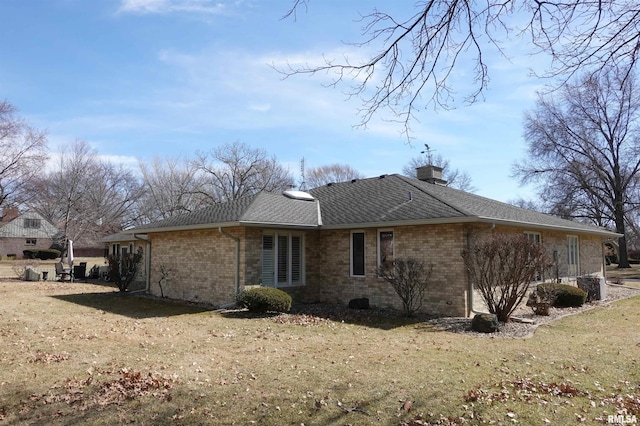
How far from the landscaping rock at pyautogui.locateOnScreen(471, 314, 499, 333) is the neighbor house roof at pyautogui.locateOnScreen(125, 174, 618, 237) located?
255 cm

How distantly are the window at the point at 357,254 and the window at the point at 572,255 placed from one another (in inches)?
390

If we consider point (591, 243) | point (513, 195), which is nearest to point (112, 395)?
point (591, 243)

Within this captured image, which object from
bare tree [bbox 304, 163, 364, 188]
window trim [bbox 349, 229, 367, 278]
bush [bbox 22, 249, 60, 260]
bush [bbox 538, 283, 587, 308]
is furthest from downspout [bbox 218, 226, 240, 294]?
bush [bbox 22, 249, 60, 260]

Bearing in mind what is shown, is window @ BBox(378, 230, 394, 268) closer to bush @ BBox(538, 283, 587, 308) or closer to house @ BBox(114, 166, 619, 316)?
house @ BBox(114, 166, 619, 316)

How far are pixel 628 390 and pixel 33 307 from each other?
1527 cm

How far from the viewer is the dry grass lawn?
4.86 m

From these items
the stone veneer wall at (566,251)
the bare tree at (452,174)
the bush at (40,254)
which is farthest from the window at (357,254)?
the bush at (40,254)

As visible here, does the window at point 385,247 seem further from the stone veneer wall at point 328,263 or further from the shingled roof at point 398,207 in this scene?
the shingled roof at point 398,207

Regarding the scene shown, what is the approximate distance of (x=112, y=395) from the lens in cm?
537

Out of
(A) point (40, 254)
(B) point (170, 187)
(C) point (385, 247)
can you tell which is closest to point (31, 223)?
(A) point (40, 254)

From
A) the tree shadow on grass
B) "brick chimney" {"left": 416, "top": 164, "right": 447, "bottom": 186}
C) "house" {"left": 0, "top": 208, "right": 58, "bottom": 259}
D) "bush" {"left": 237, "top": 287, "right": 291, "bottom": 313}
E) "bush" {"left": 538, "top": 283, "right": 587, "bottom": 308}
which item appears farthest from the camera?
"house" {"left": 0, "top": 208, "right": 58, "bottom": 259}

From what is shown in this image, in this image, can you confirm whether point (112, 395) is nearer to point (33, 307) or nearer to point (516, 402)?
point (516, 402)

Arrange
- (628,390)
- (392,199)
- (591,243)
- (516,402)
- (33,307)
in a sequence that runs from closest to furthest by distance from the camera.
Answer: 1. (516,402)
2. (628,390)
3. (33,307)
4. (392,199)
5. (591,243)

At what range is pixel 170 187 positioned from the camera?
147 ft
